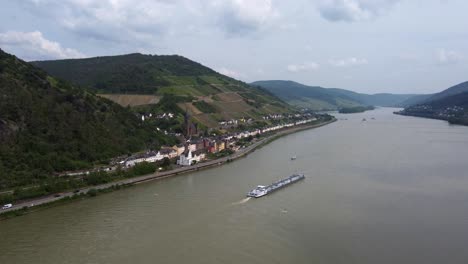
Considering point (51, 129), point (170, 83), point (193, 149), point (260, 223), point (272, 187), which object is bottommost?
point (260, 223)

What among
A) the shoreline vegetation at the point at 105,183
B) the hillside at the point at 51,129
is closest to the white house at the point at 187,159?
the shoreline vegetation at the point at 105,183

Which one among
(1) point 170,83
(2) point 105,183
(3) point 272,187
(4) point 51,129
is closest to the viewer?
(3) point 272,187

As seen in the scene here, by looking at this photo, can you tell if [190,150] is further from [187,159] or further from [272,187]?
[272,187]

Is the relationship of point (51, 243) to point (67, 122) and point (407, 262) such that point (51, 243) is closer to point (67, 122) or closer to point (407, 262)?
point (407, 262)

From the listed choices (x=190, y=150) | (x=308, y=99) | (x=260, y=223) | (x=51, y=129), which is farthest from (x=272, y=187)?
(x=308, y=99)

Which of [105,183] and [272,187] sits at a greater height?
[105,183]

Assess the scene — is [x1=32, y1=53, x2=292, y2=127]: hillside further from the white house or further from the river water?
the river water
